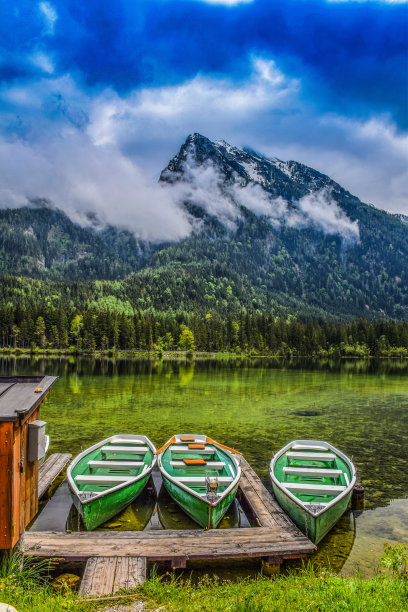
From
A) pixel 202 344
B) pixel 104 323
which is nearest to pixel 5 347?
pixel 104 323

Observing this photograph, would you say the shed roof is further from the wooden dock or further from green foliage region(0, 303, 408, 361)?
green foliage region(0, 303, 408, 361)

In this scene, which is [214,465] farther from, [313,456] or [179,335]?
[179,335]

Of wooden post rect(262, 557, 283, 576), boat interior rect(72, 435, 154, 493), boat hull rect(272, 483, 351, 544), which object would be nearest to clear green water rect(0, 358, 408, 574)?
boat hull rect(272, 483, 351, 544)

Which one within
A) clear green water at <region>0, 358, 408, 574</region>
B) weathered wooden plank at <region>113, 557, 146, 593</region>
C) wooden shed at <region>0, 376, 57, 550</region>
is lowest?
clear green water at <region>0, 358, 408, 574</region>

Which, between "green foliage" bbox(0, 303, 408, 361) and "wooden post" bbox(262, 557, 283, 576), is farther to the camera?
"green foliage" bbox(0, 303, 408, 361)

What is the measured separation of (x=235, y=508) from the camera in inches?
653

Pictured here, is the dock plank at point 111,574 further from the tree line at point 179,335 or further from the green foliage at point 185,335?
the green foliage at point 185,335

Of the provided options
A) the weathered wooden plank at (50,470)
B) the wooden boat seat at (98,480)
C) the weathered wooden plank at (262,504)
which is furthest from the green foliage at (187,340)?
the wooden boat seat at (98,480)

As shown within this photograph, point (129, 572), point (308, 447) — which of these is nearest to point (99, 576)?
point (129, 572)

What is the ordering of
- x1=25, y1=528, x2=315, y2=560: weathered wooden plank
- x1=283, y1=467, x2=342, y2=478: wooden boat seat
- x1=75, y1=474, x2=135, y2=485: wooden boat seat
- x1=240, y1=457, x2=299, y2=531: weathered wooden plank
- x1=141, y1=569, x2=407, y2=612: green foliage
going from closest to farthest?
x1=141, y1=569, x2=407, y2=612: green foliage < x1=25, y1=528, x2=315, y2=560: weathered wooden plank < x1=240, y1=457, x2=299, y2=531: weathered wooden plank < x1=75, y1=474, x2=135, y2=485: wooden boat seat < x1=283, y1=467, x2=342, y2=478: wooden boat seat

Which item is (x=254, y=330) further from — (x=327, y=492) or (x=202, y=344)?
(x=327, y=492)

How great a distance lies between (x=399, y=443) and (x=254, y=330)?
16491 centimetres

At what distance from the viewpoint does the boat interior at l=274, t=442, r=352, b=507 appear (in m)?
15.3

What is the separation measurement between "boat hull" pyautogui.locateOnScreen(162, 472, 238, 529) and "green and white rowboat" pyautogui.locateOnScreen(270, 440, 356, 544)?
7.40ft
